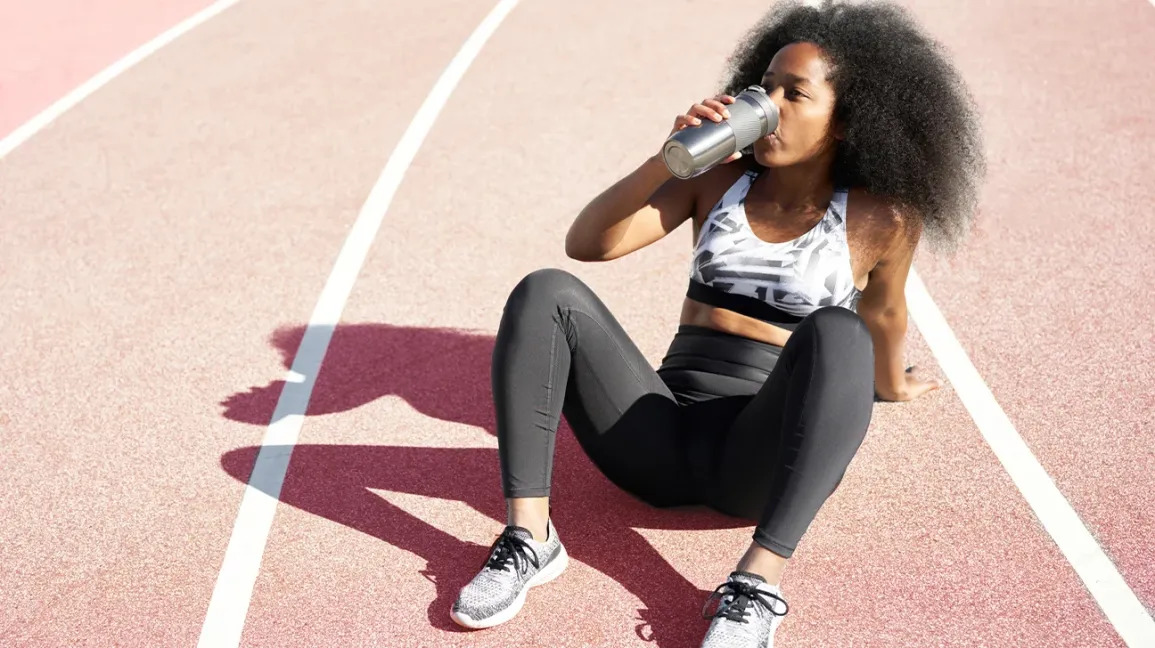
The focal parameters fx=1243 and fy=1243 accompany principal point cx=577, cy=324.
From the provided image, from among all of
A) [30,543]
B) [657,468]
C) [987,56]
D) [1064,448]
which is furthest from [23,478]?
[987,56]

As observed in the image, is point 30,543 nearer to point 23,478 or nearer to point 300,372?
point 23,478

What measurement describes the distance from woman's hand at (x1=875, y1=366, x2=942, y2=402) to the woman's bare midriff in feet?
3.01

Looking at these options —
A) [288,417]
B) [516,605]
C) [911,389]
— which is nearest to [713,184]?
[911,389]

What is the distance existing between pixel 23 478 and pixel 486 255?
7.78 ft

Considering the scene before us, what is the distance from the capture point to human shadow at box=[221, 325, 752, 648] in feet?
12.4

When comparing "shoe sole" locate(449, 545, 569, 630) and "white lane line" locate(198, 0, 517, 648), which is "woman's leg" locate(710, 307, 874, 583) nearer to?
"shoe sole" locate(449, 545, 569, 630)

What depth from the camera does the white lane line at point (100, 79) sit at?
7.49 m

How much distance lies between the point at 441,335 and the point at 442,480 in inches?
44.0

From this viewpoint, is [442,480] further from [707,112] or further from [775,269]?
[707,112]

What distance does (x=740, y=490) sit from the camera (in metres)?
3.65

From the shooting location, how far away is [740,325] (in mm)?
3879

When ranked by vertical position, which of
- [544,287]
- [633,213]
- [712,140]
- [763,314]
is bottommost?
[763,314]

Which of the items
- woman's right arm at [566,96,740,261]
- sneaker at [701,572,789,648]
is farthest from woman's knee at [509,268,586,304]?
sneaker at [701,572,789,648]

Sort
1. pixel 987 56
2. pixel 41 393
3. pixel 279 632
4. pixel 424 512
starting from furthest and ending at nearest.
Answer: pixel 987 56 → pixel 41 393 → pixel 424 512 → pixel 279 632
